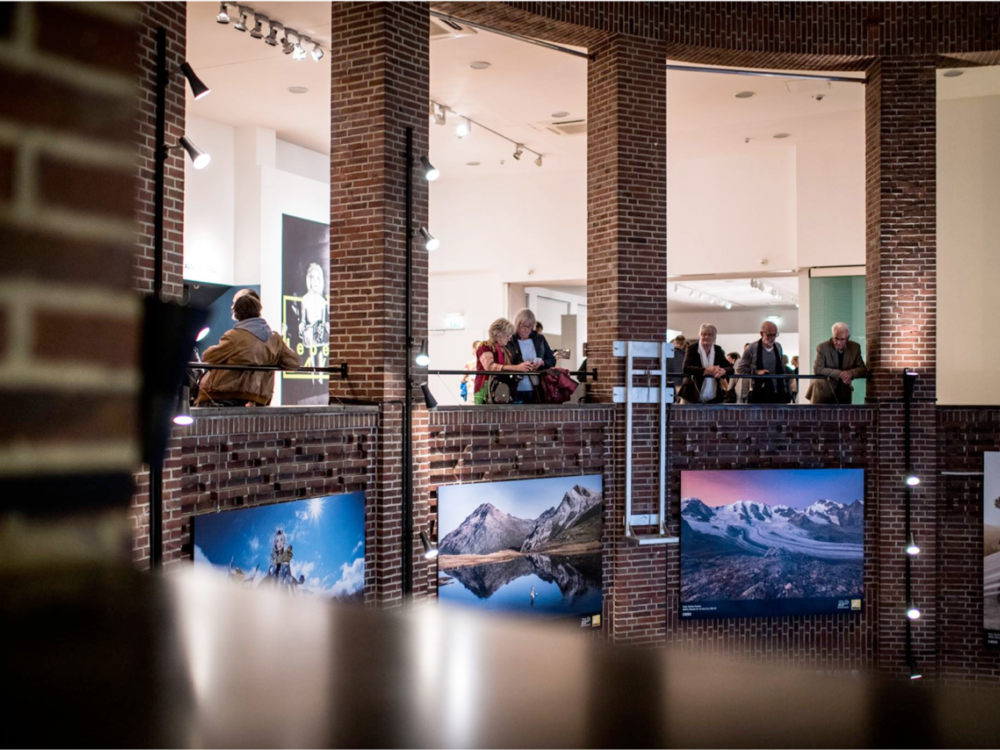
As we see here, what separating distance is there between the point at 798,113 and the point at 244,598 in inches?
554

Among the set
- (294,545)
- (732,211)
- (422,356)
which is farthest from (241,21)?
(732,211)

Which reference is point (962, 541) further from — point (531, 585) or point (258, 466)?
point (258, 466)

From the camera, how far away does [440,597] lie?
28.1ft

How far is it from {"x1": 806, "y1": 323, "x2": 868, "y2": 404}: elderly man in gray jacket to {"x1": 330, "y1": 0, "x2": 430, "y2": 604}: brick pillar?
16.9ft

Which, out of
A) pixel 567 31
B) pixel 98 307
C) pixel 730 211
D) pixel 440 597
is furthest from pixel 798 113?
pixel 98 307

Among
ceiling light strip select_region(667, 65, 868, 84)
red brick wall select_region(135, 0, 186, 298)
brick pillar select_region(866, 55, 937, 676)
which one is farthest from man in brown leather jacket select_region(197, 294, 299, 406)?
brick pillar select_region(866, 55, 937, 676)

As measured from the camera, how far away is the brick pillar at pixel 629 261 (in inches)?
393

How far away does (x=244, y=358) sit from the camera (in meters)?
6.81

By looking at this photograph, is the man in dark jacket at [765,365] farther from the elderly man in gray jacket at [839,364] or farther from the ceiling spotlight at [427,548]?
the ceiling spotlight at [427,548]

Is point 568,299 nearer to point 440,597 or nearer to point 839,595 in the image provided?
point 839,595

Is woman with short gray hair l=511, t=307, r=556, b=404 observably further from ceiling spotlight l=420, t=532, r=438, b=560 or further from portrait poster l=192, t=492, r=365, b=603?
portrait poster l=192, t=492, r=365, b=603

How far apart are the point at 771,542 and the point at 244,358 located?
6477mm

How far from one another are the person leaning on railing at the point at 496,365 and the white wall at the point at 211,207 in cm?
485

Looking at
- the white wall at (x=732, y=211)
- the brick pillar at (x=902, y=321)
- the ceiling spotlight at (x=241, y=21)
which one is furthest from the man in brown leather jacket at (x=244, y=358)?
the white wall at (x=732, y=211)
